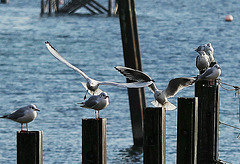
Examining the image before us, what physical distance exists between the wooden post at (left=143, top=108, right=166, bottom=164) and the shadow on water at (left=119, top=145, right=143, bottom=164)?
7139 millimetres

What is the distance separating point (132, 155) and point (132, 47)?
2.52m

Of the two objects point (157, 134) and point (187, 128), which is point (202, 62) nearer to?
point (187, 128)

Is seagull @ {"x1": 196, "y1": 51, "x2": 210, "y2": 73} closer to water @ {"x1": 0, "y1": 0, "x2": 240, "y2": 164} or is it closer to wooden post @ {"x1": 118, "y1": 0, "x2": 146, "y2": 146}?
wooden post @ {"x1": 118, "y1": 0, "x2": 146, "y2": 146}

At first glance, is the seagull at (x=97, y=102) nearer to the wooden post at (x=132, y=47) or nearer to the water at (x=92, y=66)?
the wooden post at (x=132, y=47)

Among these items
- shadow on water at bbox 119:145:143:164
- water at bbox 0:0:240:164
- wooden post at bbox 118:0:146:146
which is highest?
wooden post at bbox 118:0:146:146

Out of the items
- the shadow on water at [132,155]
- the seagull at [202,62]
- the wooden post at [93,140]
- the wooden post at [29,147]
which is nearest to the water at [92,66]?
the shadow on water at [132,155]

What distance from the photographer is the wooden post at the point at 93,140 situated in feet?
20.0

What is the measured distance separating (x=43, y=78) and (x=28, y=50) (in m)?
9.52

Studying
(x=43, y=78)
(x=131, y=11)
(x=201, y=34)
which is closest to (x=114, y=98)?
(x=43, y=78)

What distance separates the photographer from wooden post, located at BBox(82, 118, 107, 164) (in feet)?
20.0

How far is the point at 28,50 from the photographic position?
117 feet

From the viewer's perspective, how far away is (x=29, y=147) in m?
5.95

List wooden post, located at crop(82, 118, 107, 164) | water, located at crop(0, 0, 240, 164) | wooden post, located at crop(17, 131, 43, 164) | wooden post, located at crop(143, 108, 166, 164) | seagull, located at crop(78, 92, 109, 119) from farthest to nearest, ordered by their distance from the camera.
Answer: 1. water, located at crop(0, 0, 240, 164)
2. seagull, located at crop(78, 92, 109, 119)
3. wooden post, located at crop(143, 108, 166, 164)
4. wooden post, located at crop(82, 118, 107, 164)
5. wooden post, located at crop(17, 131, 43, 164)

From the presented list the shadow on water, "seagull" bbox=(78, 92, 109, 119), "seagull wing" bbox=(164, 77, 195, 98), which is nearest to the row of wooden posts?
"seagull wing" bbox=(164, 77, 195, 98)
